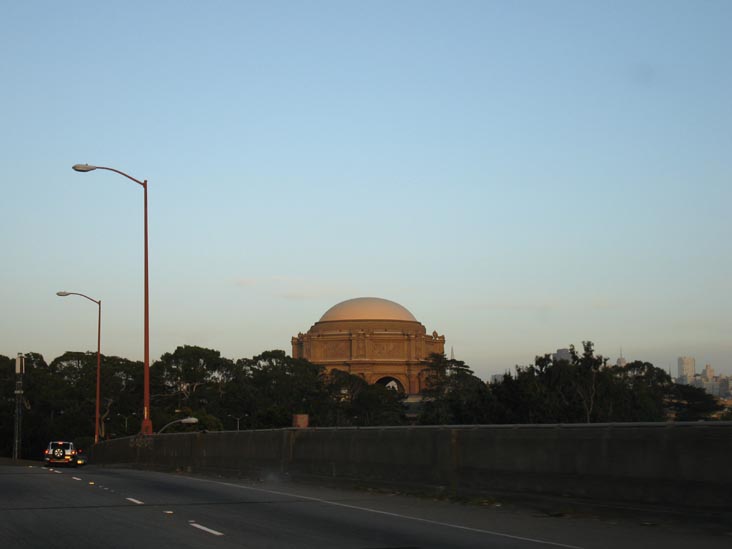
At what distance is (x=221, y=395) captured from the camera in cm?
12344

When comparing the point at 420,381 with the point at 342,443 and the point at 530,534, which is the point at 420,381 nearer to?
the point at 342,443

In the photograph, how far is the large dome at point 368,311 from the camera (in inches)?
6683

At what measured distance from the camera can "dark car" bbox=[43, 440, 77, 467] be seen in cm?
5350

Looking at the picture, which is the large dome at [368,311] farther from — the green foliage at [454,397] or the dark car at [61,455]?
the dark car at [61,455]

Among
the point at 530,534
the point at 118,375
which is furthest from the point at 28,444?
the point at 530,534

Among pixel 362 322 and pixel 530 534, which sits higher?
pixel 362 322

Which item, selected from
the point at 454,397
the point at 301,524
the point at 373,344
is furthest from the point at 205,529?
the point at 373,344

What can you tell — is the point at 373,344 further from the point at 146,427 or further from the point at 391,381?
the point at 146,427

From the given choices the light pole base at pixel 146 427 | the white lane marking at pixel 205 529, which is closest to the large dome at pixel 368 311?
the light pole base at pixel 146 427

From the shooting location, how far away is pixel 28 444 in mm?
113250

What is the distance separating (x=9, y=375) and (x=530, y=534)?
11851cm

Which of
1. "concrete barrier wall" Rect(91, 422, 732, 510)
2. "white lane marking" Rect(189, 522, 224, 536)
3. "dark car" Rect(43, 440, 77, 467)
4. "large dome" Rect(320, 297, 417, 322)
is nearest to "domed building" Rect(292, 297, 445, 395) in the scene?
"large dome" Rect(320, 297, 417, 322)

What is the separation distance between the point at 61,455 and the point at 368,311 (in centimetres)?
11786

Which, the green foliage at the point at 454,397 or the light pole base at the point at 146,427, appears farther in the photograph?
the green foliage at the point at 454,397
